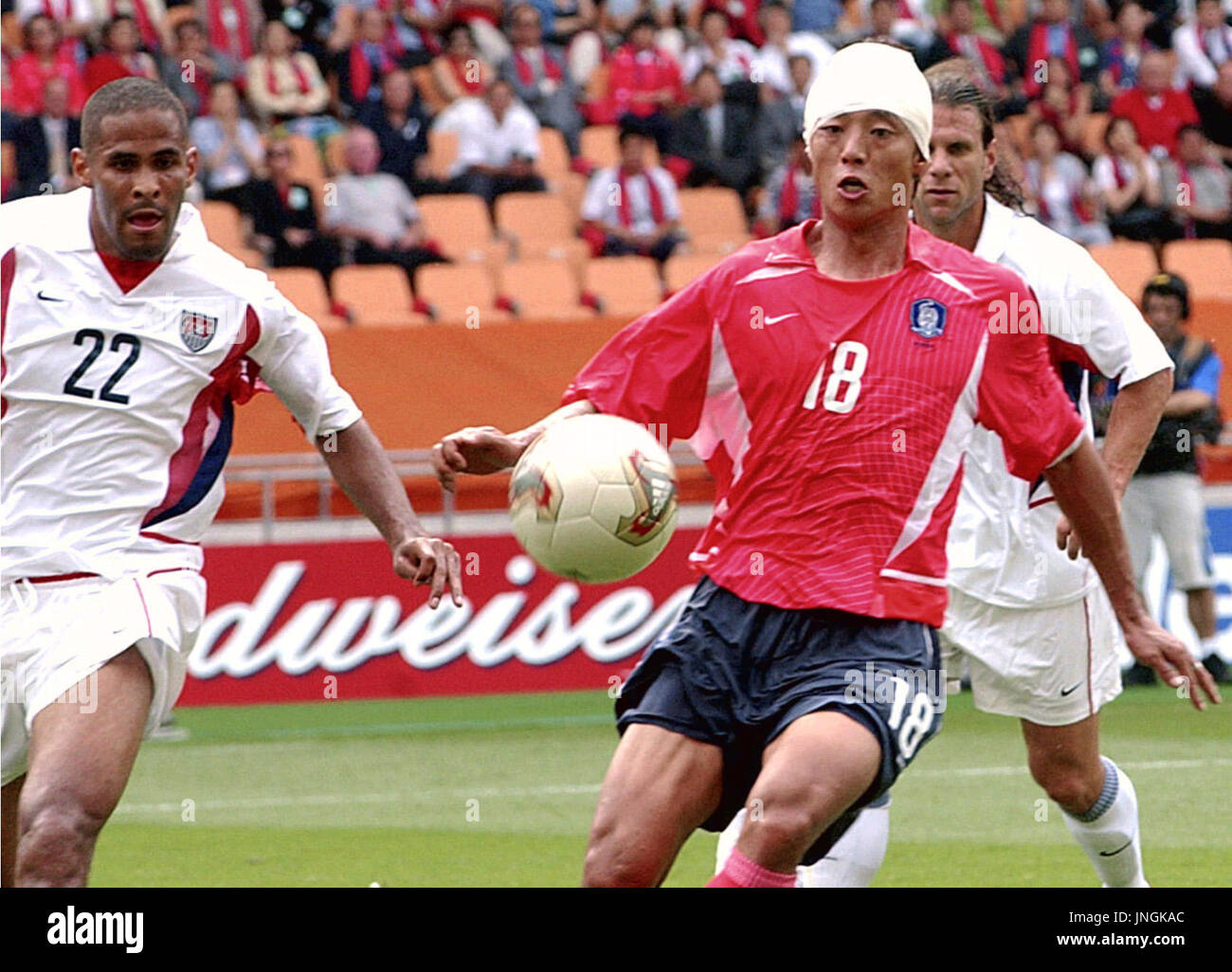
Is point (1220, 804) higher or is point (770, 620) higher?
point (770, 620)

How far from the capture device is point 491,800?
10.9 meters

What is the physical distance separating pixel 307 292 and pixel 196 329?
10.6 metres

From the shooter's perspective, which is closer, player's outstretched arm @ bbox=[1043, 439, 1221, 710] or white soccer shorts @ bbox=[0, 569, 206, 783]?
player's outstretched arm @ bbox=[1043, 439, 1221, 710]

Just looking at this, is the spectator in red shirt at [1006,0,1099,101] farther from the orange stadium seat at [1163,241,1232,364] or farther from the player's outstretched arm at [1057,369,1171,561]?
the player's outstretched arm at [1057,369,1171,561]

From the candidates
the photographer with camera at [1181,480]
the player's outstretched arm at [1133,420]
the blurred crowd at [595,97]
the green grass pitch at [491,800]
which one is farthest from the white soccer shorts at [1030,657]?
the blurred crowd at [595,97]

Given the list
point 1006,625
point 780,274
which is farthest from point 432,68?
point 780,274

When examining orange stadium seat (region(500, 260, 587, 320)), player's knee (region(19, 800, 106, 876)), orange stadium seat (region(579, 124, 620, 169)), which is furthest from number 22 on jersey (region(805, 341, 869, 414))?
orange stadium seat (region(579, 124, 620, 169))

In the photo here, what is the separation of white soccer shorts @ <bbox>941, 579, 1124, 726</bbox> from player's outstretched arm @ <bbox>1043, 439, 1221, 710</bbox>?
123cm

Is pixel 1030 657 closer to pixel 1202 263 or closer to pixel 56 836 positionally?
pixel 56 836

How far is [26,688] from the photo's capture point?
5.84 m

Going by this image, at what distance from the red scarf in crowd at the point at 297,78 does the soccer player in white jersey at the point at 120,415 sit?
12.8 meters

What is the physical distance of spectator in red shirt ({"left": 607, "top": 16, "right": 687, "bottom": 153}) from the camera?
1992 cm

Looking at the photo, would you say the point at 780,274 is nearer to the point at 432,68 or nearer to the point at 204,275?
the point at 204,275
